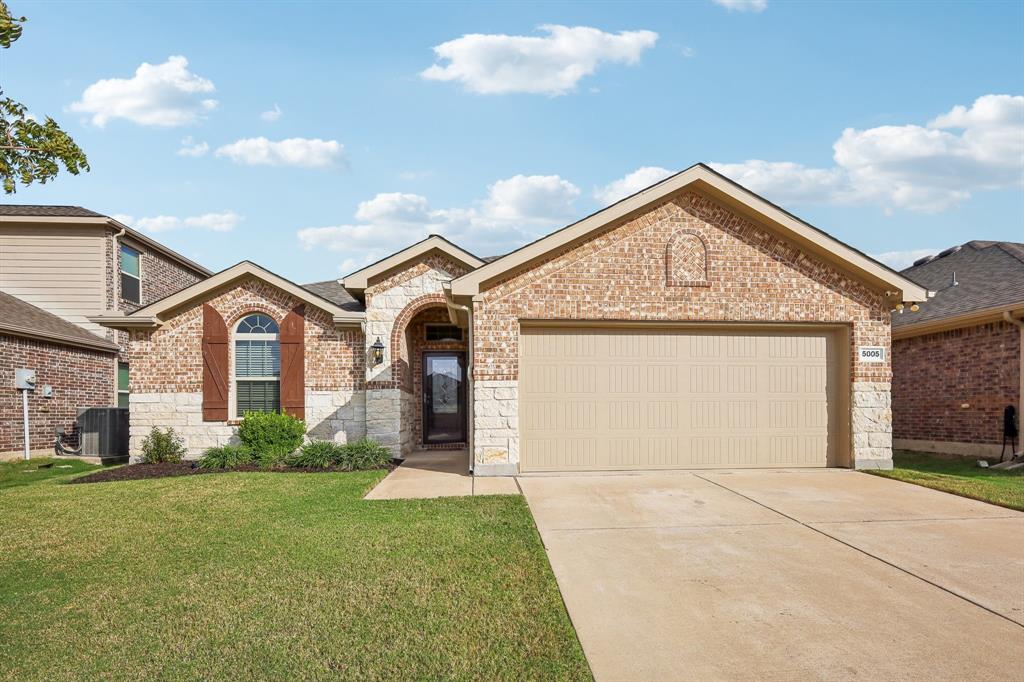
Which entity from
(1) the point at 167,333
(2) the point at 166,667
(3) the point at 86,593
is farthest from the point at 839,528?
(1) the point at 167,333

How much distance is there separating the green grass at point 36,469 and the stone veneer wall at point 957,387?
17.8 meters

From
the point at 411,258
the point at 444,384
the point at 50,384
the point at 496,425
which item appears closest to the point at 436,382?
the point at 444,384

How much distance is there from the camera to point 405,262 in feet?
46.0

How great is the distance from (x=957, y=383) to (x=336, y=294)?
14226 millimetres

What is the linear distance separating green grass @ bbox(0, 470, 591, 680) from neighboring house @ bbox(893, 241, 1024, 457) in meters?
10.3

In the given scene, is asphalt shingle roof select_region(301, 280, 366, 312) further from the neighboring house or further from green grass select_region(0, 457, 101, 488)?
the neighboring house

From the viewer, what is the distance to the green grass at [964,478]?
892 centimetres

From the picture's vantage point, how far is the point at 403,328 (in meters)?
14.1

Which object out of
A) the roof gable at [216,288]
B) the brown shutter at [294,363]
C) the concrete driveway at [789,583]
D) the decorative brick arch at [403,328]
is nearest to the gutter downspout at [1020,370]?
the concrete driveway at [789,583]

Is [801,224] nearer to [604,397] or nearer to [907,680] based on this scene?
[604,397]

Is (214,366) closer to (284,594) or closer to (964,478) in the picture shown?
(284,594)

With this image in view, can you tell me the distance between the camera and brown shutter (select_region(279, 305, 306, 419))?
45.1 feet

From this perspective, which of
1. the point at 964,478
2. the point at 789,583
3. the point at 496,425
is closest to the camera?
the point at 789,583

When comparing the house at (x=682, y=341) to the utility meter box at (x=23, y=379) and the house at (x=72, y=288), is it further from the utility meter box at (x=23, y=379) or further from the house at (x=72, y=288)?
the house at (x=72, y=288)
